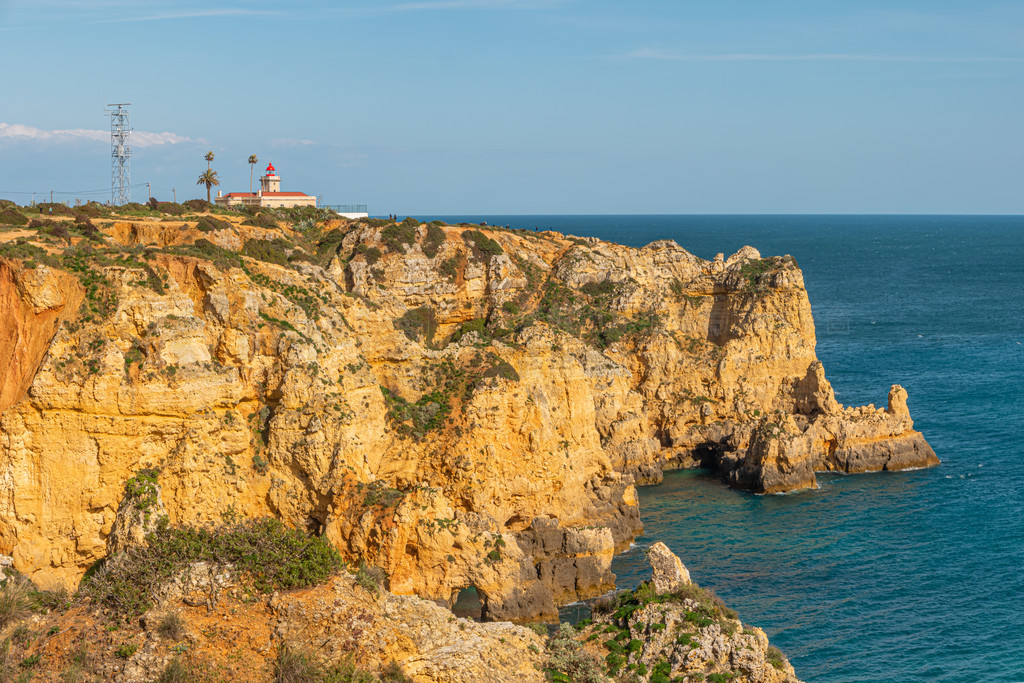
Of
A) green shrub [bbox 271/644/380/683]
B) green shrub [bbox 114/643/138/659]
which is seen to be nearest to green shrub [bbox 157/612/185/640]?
green shrub [bbox 114/643/138/659]

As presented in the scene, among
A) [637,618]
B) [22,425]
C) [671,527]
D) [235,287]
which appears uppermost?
[235,287]

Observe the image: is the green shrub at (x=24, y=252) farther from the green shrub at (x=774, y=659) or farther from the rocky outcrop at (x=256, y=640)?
the green shrub at (x=774, y=659)

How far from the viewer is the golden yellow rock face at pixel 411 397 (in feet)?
113

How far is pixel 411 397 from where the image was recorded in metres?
48.0

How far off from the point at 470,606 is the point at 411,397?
32.6 ft

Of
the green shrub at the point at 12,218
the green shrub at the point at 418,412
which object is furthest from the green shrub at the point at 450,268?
the green shrub at the point at 12,218

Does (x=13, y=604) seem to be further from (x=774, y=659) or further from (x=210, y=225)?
(x=210, y=225)

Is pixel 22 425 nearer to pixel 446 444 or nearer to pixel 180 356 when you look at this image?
pixel 180 356

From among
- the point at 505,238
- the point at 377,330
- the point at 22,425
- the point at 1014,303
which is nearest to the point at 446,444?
the point at 377,330

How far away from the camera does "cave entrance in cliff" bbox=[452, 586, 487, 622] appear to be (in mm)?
42375

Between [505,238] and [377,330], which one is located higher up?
[505,238]

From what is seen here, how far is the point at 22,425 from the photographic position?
110 ft

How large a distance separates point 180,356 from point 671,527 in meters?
31.6

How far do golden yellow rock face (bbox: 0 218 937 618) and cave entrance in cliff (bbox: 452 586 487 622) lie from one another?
1.16 m
